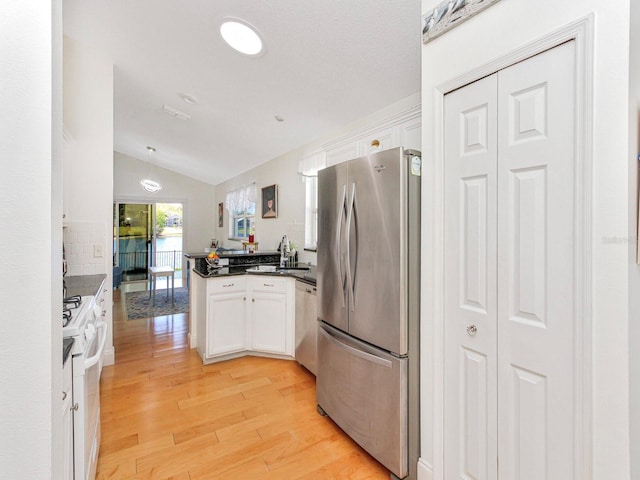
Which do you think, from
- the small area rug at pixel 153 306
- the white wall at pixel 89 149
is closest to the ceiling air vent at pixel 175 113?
the white wall at pixel 89 149

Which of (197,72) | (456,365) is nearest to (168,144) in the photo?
(197,72)

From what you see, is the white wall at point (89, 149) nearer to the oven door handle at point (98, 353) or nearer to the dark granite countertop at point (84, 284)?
the dark granite countertop at point (84, 284)

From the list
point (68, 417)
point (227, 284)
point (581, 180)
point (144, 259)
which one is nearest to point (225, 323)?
point (227, 284)

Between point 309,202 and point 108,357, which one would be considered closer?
point 108,357

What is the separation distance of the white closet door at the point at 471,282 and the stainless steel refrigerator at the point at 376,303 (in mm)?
213

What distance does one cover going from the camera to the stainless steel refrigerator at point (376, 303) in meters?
1.66

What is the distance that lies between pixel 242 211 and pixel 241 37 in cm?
422

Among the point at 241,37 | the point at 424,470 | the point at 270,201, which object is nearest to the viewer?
the point at 424,470

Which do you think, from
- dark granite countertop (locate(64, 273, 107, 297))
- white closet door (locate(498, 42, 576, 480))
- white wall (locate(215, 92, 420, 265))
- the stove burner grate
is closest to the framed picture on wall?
white wall (locate(215, 92, 420, 265))

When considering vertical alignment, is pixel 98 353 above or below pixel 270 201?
below

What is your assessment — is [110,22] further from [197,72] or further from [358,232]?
[358,232]

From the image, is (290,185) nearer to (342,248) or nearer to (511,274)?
(342,248)

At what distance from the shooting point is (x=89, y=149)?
3055 millimetres

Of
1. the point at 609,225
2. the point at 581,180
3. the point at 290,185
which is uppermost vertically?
the point at 290,185
